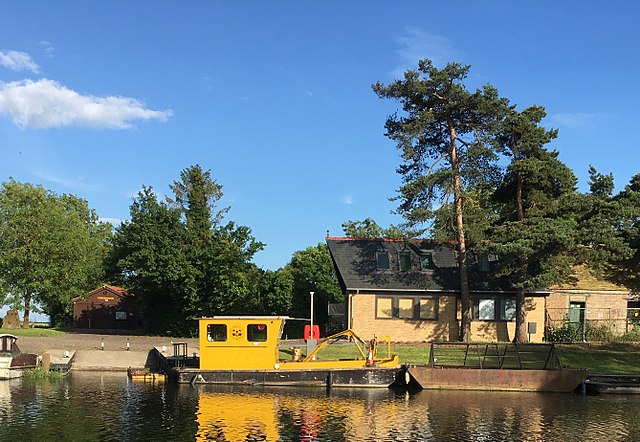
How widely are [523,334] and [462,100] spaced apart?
582 inches

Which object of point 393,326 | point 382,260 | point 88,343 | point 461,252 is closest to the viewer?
point 461,252

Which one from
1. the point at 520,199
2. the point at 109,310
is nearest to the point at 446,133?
the point at 520,199

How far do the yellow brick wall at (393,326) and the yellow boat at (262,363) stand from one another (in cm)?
883

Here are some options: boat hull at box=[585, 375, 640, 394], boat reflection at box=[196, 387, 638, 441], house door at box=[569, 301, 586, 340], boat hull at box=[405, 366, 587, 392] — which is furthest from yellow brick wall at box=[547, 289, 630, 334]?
boat reflection at box=[196, 387, 638, 441]

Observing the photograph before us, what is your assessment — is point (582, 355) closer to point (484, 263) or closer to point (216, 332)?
point (484, 263)

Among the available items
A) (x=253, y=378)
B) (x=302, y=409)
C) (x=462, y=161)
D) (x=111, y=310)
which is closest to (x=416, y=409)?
(x=302, y=409)

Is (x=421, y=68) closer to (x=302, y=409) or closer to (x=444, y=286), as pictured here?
(x=444, y=286)

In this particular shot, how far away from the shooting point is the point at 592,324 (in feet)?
131

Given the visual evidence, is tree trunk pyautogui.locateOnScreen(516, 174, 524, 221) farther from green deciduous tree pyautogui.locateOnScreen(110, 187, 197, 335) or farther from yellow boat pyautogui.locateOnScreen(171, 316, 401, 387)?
green deciduous tree pyautogui.locateOnScreen(110, 187, 197, 335)

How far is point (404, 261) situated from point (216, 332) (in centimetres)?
1578

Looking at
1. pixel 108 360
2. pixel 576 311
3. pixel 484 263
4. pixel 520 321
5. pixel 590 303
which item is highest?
pixel 484 263

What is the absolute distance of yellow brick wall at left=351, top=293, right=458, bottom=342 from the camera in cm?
4053

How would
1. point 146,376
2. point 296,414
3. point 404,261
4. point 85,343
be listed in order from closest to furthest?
1. point 296,414
2. point 146,376
3. point 85,343
4. point 404,261

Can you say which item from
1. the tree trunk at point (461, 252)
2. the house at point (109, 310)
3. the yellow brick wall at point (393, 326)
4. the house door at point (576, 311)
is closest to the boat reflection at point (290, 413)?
the yellow brick wall at point (393, 326)
